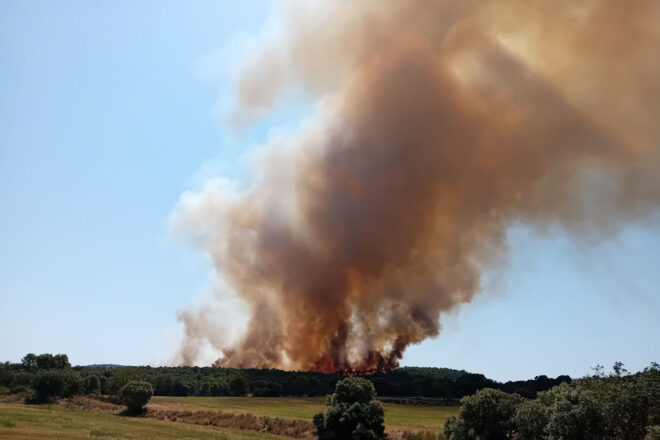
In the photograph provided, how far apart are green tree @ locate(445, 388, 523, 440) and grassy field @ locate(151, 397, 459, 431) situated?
47.7 ft

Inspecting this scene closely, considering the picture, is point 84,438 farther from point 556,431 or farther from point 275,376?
point 275,376

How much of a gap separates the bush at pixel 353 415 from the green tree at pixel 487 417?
34.8ft

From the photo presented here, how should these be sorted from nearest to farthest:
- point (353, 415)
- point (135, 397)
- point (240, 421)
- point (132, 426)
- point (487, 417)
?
point (487, 417) < point (353, 415) < point (132, 426) < point (240, 421) < point (135, 397)

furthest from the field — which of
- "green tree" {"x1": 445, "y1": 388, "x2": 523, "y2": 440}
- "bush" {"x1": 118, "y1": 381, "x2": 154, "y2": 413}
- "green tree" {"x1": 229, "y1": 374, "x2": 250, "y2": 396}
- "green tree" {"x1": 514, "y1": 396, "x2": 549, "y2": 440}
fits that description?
"green tree" {"x1": 229, "y1": 374, "x2": 250, "y2": 396}

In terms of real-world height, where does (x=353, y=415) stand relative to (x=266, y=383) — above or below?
above

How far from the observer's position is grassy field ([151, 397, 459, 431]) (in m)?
69.6

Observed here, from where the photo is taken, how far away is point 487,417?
141 feet

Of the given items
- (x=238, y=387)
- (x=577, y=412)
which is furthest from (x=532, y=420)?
(x=238, y=387)

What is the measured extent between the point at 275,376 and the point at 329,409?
8085cm

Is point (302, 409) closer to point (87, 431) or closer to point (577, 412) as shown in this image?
point (87, 431)

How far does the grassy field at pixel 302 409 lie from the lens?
69569mm

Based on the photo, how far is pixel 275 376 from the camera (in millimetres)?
132375

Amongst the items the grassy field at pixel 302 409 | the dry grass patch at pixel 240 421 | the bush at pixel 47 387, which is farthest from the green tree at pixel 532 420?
the bush at pixel 47 387

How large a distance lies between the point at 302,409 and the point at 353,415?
124ft
